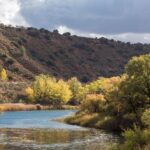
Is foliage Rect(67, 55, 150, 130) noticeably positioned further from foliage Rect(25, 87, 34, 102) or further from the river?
foliage Rect(25, 87, 34, 102)

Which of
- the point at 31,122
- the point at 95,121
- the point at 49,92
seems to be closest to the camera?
the point at 95,121

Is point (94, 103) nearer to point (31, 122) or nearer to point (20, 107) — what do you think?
point (31, 122)

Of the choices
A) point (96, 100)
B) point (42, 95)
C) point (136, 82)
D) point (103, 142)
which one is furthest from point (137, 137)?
point (42, 95)

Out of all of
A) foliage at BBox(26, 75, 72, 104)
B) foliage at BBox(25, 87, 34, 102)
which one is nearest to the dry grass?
foliage at BBox(25, 87, 34, 102)

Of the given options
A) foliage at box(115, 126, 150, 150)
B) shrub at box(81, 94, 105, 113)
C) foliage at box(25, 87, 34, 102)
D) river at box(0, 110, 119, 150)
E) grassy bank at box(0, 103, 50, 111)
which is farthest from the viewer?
foliage at box(25, 87, 34, 102)

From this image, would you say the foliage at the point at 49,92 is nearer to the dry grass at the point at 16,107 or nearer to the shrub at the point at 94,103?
the dry grass at the point at 16,107

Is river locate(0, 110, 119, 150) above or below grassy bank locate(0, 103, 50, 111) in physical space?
below

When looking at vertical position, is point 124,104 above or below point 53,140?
above

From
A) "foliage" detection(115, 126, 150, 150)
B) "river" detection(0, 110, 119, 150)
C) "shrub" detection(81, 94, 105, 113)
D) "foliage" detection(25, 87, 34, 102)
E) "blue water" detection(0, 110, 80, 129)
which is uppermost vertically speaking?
"foliage" detection(25, 87, 34, 102)

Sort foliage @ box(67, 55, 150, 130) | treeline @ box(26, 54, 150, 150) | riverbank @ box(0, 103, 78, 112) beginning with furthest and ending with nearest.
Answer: riverbank @ box(0, 103, 78, 112) → treeline @ box(26, 54, 150, 150) → foliage @ box(67, 55, 150, 130)

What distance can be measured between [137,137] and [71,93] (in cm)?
14363

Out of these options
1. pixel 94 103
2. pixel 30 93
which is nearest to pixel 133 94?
pixel 94 103

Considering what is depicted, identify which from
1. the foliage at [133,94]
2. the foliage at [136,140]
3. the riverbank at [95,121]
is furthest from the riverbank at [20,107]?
the foliage at [136,140]

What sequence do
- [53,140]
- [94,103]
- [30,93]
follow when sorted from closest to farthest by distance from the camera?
[53,140]
[94,103]
[30,93]
